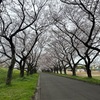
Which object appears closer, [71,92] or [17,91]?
[17,91]

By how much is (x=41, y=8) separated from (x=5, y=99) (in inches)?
542

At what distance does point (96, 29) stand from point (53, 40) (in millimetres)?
14462

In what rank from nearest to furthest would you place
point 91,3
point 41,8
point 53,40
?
1. point 91,3
2. point 41,8
3. point 53,40

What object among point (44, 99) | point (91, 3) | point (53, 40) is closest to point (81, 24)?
point (91, 3)

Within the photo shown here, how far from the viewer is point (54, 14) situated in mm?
21938

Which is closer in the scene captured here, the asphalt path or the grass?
the grass

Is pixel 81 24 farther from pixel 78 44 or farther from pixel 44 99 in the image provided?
pixel 44 99

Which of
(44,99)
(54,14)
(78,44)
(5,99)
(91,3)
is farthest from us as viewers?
(78,44)

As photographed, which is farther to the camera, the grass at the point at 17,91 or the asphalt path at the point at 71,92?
the asphalt path at the point at 71,92

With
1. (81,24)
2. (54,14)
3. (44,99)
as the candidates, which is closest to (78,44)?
(81,24)

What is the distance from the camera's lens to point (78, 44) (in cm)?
3622

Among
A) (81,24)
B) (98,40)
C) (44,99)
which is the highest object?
(81,24)

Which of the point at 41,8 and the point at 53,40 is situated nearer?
the point at 41,8

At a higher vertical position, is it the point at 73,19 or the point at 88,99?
the point at 73,19
